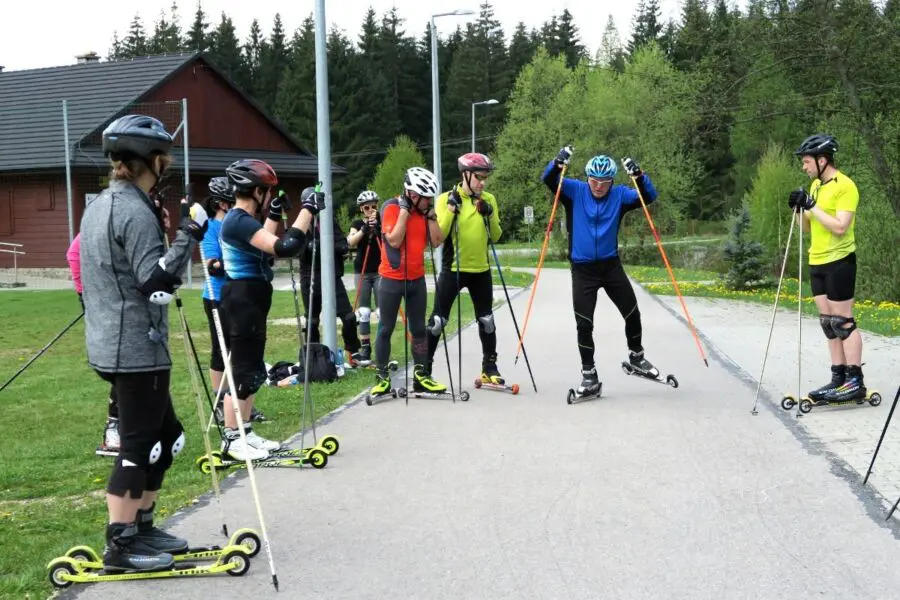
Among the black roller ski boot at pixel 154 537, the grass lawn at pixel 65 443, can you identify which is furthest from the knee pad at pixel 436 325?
the black roller ski boot at pixel 154 537

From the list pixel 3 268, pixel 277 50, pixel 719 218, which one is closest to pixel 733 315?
pixel 3 268

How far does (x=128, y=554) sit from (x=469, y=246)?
17.6 feet

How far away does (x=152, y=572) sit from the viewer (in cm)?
462

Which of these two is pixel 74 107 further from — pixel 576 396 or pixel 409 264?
pixel 576 396

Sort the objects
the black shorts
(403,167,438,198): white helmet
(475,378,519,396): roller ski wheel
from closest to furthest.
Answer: the black shorts < (403,167,438,198): white helmet < (475,378,519,396): roller ski wheel

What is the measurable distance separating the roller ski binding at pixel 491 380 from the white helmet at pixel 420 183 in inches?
72.7

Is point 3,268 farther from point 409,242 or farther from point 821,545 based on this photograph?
point 821,545

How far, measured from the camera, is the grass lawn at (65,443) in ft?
17.4

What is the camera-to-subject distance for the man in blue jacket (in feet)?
30.2

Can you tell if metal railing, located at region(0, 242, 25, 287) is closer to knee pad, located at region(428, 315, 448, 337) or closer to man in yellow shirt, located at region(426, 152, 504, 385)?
knee pad, located at region(428, 315, 448, 337)

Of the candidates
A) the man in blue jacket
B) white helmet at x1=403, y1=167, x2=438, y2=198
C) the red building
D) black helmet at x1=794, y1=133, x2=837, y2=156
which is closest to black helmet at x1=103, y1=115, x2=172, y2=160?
white helmet at x1=403, y1=167, x2=438, y2=198

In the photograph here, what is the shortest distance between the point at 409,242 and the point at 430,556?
15.4 ft

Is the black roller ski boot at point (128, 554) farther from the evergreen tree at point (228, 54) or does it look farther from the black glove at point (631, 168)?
the evergreen tree at point (228, 54)

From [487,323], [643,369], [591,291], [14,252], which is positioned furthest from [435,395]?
[14,252]
